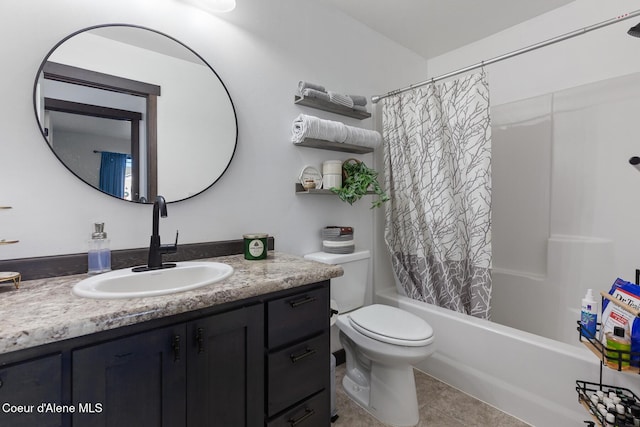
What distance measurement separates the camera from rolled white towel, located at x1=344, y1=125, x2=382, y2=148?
6.25ft

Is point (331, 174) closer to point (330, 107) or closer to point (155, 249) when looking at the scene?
point (330, 107)

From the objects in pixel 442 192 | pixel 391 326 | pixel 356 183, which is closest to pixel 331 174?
pixel 356 183

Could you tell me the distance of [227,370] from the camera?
93cm

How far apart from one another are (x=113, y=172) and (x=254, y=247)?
67 cm

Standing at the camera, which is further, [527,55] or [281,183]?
[527,55]

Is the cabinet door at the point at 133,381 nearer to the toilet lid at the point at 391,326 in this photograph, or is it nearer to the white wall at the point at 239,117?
the white wall at the point at 239,117

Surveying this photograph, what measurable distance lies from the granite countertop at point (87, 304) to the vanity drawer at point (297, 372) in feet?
0.85

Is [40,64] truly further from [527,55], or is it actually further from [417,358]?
[527,55]

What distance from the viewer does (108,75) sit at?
1.20m

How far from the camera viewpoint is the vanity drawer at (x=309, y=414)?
1081 millimetres

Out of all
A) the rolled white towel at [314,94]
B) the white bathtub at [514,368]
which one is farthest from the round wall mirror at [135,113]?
the white bathtub at [514,368]

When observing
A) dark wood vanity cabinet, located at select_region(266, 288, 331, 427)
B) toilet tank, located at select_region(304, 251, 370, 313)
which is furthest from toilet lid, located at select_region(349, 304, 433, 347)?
dark wood vanity cabinet, located at select_region(266, 288, 331, 427)

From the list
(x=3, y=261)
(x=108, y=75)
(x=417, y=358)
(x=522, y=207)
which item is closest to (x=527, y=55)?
(x=522, y=207)

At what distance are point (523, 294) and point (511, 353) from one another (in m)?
0.87
